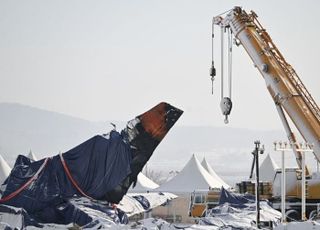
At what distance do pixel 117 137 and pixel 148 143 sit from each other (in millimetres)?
1246

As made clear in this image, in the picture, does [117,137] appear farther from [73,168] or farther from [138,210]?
[138,210]

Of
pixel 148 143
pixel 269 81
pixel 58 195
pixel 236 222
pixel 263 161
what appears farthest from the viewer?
pixel 263 161

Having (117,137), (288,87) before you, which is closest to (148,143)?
(117,137)

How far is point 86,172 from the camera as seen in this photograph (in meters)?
29.1

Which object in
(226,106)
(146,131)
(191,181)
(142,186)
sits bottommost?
(142,186)

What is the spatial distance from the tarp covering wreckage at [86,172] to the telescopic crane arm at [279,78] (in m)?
4.47

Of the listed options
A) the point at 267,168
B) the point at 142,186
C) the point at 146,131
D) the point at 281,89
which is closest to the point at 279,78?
the point at 281,89

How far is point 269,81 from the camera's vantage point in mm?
32469

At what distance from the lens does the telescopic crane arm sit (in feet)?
99.4

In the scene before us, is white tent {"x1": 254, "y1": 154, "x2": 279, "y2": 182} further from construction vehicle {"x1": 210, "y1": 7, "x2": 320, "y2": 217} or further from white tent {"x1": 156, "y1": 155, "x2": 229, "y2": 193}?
construction vehicle {"x1": 210, "y1": 7, "x2": 320, "y2": 217}

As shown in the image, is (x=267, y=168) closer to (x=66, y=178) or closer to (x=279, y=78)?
(x=279, y=78)

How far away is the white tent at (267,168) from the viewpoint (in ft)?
168

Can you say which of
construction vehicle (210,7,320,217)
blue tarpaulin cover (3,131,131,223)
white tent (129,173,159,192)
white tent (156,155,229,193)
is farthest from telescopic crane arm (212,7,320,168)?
white tent (129,173,159,192)

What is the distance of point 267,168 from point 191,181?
691 centimetres
